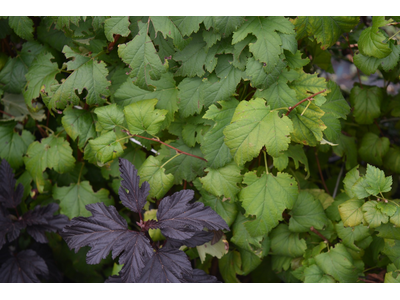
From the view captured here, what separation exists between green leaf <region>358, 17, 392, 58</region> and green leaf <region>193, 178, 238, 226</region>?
0.95 m

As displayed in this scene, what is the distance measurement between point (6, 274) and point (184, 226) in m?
1.07

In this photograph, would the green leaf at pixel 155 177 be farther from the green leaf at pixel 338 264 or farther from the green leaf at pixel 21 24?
the green leaf at pixel 21 24

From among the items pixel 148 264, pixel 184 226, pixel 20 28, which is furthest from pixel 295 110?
pixel 20 28

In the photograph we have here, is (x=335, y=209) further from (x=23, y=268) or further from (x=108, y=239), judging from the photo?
(x=23, y=268)

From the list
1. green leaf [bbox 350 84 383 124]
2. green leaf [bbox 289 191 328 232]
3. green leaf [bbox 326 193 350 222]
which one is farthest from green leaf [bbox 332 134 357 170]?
green leaf [bbox 289 191 328 232]

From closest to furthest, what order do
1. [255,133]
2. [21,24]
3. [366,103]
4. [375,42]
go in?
[255,133] < [375,42] < [21,24] < [366,103]

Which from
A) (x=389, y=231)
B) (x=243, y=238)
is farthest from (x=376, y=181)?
(x=243, y=238)

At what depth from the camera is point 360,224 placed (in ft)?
4.83

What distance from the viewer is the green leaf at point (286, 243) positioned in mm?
1601

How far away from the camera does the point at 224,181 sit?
1416 millimetres

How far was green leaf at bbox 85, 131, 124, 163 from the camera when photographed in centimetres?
141

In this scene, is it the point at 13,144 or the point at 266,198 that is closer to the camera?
the point at 266,198

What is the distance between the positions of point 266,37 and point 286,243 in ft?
3.38

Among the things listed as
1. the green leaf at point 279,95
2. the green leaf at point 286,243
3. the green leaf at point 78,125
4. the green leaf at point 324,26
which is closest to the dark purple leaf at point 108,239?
the green leaf at point 78,125
